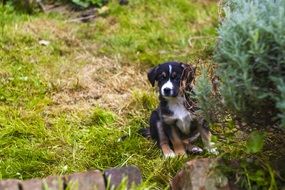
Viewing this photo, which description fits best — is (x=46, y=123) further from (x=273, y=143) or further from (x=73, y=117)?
(x=273, y=143)

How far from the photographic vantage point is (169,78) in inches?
Answer: 177

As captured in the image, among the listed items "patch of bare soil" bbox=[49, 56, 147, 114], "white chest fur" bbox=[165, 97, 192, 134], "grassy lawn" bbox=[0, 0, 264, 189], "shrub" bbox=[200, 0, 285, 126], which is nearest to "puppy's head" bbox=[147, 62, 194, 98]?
"white chest fur" bbox=[165, 97, 192, 134]

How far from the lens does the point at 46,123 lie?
17.3ft

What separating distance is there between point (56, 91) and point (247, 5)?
307 cm

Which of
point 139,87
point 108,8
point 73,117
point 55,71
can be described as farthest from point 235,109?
Answer: point 108,8

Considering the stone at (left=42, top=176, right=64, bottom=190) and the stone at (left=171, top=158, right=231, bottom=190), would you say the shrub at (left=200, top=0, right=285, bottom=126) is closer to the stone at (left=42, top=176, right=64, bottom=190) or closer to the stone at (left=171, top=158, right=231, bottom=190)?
the stone at (left=171, top=158, right=231, bottom=190)

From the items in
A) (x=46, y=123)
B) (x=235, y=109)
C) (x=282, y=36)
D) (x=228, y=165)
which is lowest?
(x=46, y=123)

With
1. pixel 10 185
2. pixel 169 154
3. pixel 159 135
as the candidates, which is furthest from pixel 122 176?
pixel 159 135

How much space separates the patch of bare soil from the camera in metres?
5.66

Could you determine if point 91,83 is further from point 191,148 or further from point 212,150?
point 212,150

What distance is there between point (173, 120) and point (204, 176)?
1.09 metres

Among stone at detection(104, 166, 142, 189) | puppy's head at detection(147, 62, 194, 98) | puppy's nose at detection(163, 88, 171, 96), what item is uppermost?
puppy's head at detection(147, 62, 194, 98)

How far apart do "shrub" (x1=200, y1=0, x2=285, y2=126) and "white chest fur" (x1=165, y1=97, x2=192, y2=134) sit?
1.24 metres

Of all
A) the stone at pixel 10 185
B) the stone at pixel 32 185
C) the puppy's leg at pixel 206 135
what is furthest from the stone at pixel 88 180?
the puppy's leg at pixel 206 135
